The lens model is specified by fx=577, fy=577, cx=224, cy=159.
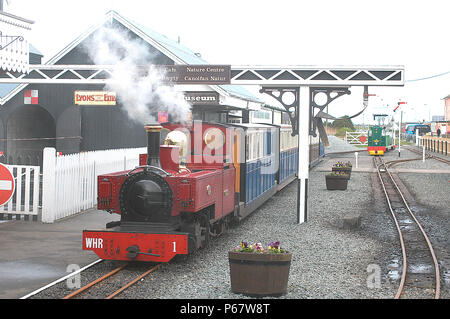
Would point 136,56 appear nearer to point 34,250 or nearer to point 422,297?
point 34,250

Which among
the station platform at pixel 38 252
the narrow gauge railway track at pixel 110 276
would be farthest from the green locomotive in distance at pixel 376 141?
the narrow gauge railway track at pixel 110 276

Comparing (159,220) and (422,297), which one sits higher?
(159,220)

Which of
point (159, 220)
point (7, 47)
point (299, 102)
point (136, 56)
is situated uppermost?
point (136, 56)

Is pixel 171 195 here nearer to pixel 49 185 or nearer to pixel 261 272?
pixel 261 272

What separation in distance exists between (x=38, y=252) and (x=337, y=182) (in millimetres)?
13205

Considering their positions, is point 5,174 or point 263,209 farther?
point 263,209

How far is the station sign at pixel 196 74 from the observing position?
13594 mm

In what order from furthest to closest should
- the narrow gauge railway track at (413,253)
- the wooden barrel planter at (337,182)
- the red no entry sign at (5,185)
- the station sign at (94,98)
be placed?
the station sign at (94,98), the wooden barrel planter at (337,182), the red no entry sign at (5,185), the narrow gauge railway track at (413,253)

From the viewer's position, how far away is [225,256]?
1004 cm

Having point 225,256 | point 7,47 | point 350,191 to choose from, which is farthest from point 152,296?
point 350,191

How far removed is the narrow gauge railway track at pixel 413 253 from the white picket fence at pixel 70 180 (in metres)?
7.67

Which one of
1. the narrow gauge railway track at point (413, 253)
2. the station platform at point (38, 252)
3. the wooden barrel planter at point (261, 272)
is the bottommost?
the narrow gauge railway track at point (413, 253)

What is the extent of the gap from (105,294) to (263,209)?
29.8 ft

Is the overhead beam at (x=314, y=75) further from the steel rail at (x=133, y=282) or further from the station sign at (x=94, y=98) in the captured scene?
the station sign at (x=94, y=98)
